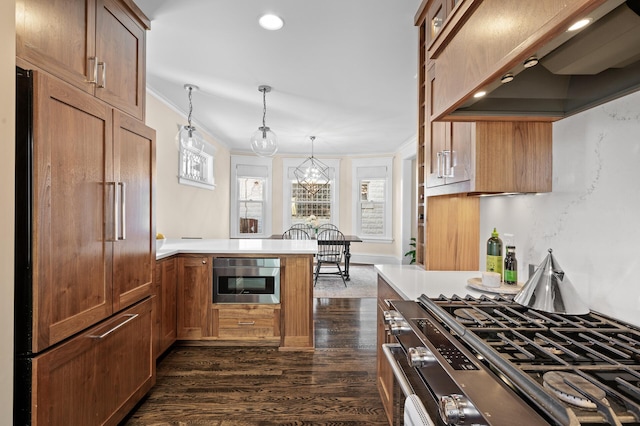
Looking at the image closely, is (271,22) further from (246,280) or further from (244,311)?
(244,311)

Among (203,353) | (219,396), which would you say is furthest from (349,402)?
(203,353)

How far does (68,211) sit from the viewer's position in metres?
1.33

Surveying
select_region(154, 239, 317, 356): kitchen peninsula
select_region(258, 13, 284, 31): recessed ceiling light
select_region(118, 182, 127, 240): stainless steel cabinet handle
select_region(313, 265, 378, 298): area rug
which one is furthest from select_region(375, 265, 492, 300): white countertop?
select_region(313, 265, 378, 298): area rug

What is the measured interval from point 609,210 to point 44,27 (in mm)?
2369

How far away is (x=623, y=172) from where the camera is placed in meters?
1.16

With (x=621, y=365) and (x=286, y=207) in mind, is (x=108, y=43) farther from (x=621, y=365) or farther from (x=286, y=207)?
(x=286, y=207)

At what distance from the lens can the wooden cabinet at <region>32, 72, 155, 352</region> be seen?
1188 millimetres

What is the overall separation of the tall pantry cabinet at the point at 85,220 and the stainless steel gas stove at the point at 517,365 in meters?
1.35

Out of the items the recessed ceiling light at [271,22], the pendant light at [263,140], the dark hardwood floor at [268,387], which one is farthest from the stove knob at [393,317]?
the pendant light at [263,140]

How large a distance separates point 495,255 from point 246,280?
206 centimetres

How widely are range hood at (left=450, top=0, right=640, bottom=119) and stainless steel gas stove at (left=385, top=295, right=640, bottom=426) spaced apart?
0.74m

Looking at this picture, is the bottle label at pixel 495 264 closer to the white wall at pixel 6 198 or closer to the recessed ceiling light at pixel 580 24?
the recessed ceiling light at pixel 580 24

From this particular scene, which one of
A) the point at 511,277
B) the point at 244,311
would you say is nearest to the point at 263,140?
the point at 244,311

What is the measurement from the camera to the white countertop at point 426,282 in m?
1.53
